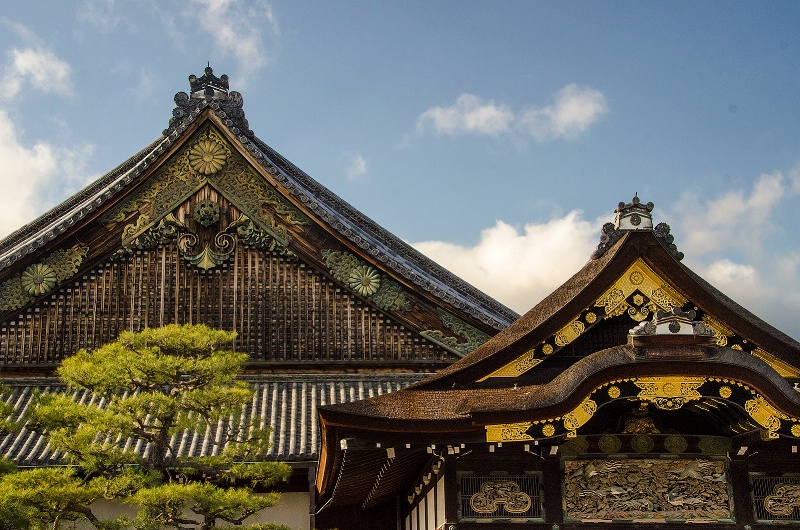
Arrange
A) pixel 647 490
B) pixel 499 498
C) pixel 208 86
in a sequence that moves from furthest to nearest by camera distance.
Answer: pixel 208 86
pixel 647 490
pixel 499 498

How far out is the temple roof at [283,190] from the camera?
16.5 m

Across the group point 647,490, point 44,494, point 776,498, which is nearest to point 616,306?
point 647,490

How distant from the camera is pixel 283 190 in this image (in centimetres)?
1716

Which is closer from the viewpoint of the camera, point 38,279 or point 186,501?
point 186,501

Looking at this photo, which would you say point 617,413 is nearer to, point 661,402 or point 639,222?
point 661,402

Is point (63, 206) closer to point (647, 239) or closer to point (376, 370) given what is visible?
point (376, 370)

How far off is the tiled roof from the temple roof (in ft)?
6.41

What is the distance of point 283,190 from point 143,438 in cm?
723

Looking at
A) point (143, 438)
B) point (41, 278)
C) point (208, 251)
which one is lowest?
point (143, 438)

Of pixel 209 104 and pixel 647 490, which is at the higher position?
pixel 209 104

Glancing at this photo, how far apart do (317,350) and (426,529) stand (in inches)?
219

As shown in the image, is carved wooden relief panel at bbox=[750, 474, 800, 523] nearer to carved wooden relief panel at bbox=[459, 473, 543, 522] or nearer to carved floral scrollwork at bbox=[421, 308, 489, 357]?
carved wooden relief panel at bbox=[459, 473, 543, 522]

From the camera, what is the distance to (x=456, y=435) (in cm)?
908

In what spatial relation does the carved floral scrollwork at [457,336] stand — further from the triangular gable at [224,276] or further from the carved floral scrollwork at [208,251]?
the carved floral scrollwork at [208,251]
